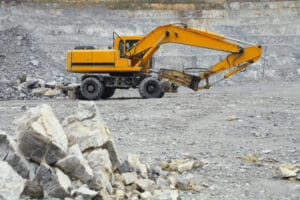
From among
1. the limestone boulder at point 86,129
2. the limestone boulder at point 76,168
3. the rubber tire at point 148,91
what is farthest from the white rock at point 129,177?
the rubber tire at point 148,91

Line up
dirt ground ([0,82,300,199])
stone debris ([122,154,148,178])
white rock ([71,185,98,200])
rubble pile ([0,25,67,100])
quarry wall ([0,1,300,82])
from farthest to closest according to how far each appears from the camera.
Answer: quarry wall ([0,1,300,82])
rubble pile ([0,25,67,100])
dirt ground ([0,82,300,199])
stone debris ([122,154,148,178])
white rock ([71,185,98,200])

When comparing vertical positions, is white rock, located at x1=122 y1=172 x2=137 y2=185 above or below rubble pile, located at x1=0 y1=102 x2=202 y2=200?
below

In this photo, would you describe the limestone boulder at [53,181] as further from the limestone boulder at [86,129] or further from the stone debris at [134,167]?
the stone debris at [134,167]

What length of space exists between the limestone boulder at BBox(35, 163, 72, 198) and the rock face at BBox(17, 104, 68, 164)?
12cm

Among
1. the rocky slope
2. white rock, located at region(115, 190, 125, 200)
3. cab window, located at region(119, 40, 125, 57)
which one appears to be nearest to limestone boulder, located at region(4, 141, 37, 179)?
white rock, located at region(115, 190, 125, 200)

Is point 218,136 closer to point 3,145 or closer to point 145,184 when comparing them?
point 145,184

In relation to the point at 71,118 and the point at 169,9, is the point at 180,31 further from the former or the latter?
the point at 169,9

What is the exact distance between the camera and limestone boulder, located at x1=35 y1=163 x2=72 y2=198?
5117 millimetres

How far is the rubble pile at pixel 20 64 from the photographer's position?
18.5m

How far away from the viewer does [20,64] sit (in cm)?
2247

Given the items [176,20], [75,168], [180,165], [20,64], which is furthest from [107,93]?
[176,20]

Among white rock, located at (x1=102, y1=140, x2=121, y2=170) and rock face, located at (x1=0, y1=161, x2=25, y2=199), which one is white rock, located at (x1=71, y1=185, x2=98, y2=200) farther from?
white rock, located at (x1=102, y1=140, x2=121, y2=170)

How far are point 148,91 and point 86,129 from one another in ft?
30.9

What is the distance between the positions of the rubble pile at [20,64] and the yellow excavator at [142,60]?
8.24 feet
